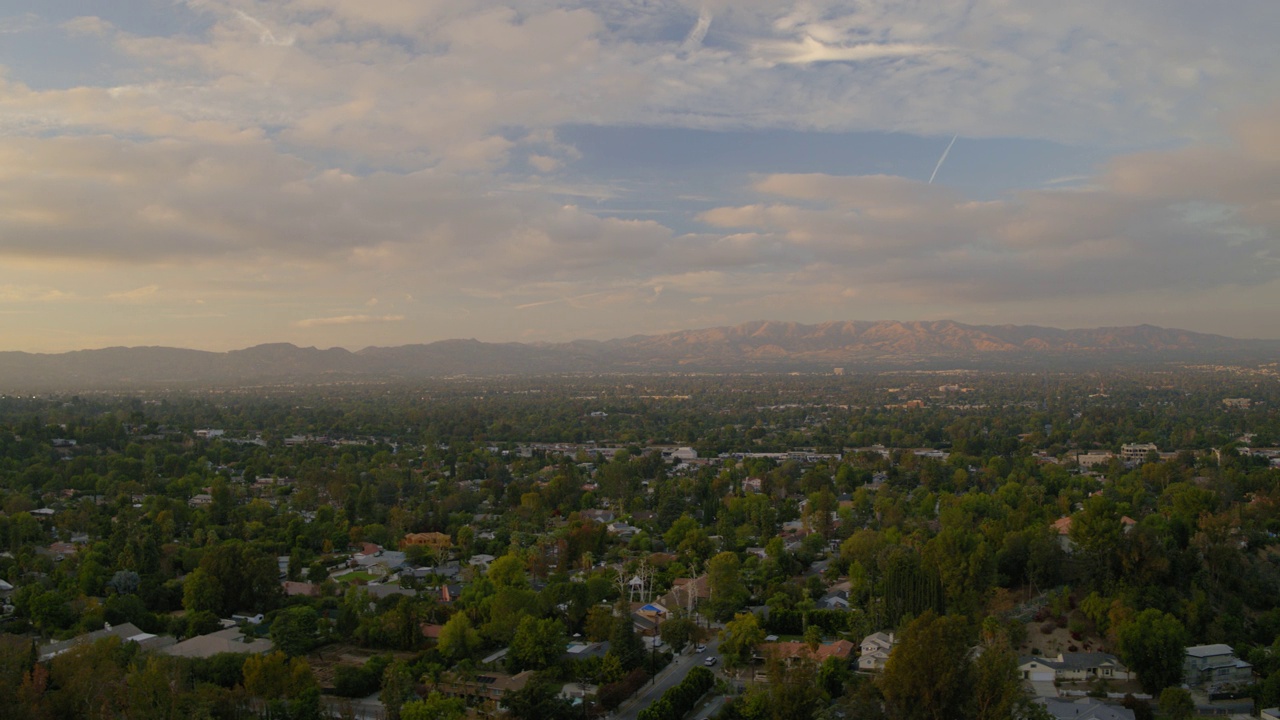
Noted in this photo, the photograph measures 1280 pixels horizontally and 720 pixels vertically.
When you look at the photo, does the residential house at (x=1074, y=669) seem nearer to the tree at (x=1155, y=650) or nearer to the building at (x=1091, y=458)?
the tree at (x=1155, y=650)

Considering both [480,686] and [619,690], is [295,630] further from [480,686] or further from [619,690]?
[619,690]

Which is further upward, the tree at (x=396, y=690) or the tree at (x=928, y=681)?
the tree at (x=928, y=681)

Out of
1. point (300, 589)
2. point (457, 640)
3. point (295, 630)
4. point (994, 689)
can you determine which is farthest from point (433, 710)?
point (300, 589)

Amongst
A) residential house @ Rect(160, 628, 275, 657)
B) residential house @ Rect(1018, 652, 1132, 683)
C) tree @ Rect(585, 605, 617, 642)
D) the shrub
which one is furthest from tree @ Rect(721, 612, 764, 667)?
residential house @ Rect(160, 628, 275, 657)

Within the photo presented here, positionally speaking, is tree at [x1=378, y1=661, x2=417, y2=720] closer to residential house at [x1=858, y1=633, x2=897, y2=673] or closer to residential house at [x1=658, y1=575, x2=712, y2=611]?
residential house at [x1=658, y1=575, x2=712, y2=611]

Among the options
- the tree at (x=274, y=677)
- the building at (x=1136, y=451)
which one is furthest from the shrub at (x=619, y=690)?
the building at (x=1136, y=451)

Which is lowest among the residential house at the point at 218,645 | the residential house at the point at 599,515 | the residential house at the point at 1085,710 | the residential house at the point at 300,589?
the residential house at the point at 1085,710

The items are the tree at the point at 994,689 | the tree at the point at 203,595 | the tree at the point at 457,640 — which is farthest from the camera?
the tree at the point at 203,595
